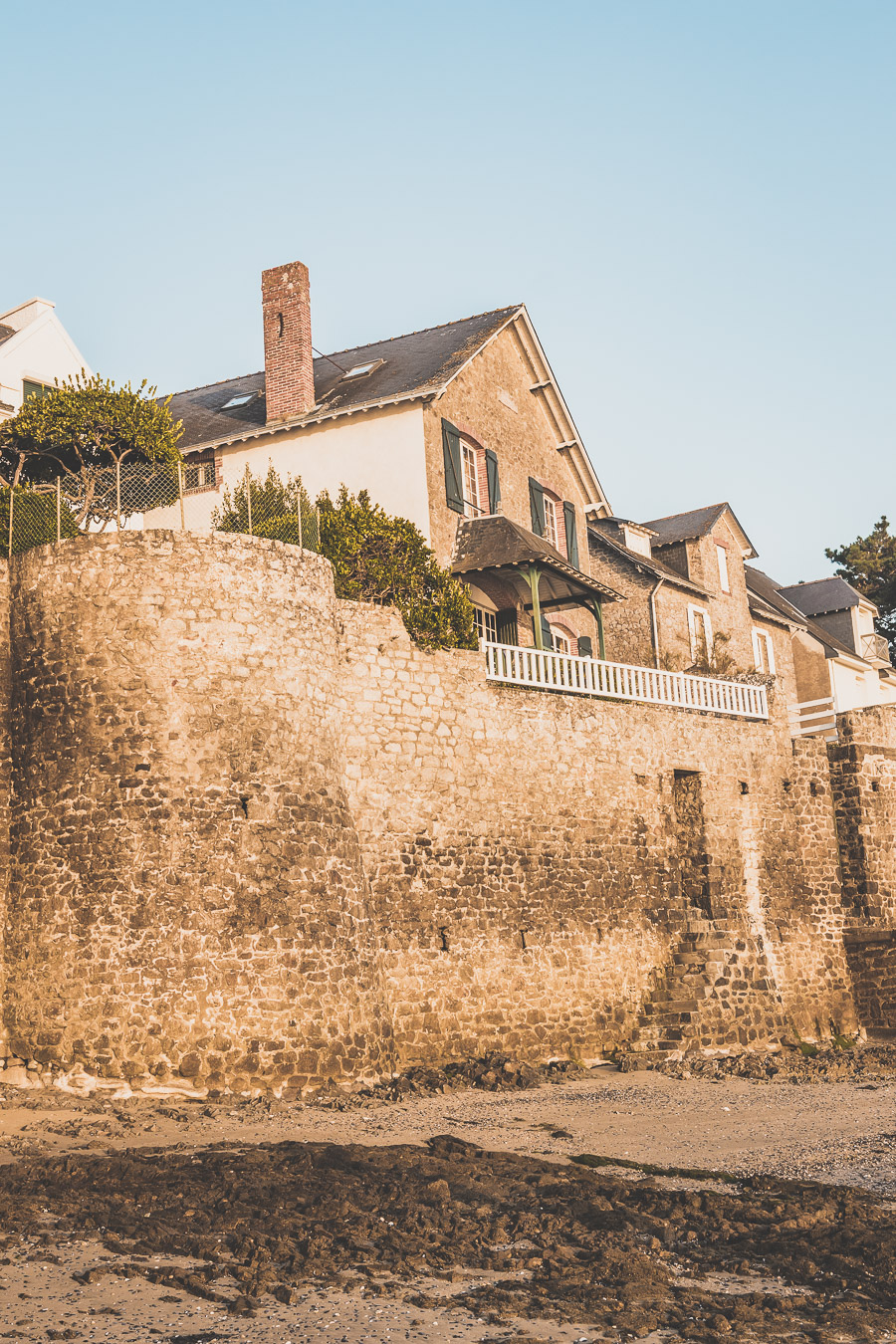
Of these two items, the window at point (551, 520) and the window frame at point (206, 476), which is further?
the window at point (551, 520)

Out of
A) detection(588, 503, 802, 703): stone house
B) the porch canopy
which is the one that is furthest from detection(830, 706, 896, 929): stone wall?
the porch canopy

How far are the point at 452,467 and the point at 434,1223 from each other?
590 inches

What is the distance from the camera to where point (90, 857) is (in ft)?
43.3

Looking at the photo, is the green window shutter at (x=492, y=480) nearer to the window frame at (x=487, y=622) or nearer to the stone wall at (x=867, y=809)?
the window frame at (x=487, y=622)

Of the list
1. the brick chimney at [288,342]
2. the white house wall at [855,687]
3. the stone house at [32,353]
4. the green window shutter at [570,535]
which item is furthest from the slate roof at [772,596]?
the stone house at [32,353]

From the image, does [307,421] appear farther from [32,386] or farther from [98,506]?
[98,506]

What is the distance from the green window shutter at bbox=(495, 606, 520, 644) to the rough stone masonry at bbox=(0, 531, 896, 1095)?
4062 mm

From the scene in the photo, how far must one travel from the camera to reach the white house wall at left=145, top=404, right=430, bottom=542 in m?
21.5

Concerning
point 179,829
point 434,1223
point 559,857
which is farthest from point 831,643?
point 434,1223

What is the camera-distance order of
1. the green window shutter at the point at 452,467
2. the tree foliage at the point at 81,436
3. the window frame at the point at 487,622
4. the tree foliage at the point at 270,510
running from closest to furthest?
the tree foliage at the point at 81,436 → the tree foliage at the point at 270,510 → the green window shutter at the point at 452,467 → the window frame at the point at 487,622

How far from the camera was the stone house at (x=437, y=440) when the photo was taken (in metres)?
21.6

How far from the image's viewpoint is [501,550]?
21.7m

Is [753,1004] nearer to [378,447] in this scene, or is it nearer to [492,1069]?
[492,1069]

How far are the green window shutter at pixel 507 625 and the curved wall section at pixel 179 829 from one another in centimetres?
866
